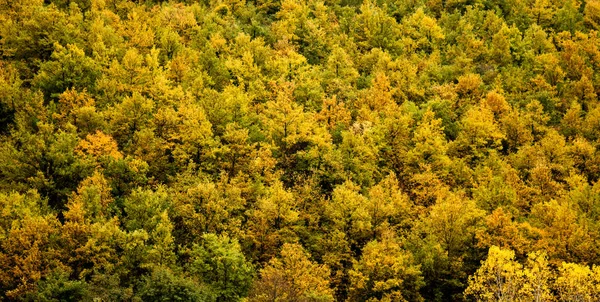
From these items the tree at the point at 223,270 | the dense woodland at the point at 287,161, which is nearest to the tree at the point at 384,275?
the dense woodland at the point at 287,161

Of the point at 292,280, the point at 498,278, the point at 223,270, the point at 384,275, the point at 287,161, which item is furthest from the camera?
the point at 287,161

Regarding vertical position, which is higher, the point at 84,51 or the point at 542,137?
the point at 84,51

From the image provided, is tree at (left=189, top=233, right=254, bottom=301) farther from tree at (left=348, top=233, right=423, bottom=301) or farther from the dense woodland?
tree at (left=348, top=233, right=423, bottom=301)

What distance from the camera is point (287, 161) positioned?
7444 centimetres

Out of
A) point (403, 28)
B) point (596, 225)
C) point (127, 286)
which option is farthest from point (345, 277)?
point (403, 28)

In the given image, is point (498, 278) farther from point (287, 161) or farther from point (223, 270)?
point (287, 161)

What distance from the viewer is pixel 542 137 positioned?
276 ft

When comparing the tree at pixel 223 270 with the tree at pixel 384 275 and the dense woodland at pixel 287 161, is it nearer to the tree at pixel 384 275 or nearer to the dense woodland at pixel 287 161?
the dense woodland at pixel 287 161

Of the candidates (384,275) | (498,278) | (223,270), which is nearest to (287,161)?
(384,275)

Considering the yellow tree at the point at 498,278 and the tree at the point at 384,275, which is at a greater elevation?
the yellow tree at the point at 498,278

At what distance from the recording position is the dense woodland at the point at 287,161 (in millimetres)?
56062

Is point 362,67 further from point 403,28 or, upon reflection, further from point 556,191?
point 556,191

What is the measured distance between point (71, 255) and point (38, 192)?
10894 millimetres

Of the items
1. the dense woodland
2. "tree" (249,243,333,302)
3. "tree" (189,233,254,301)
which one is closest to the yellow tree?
the dense woodland
